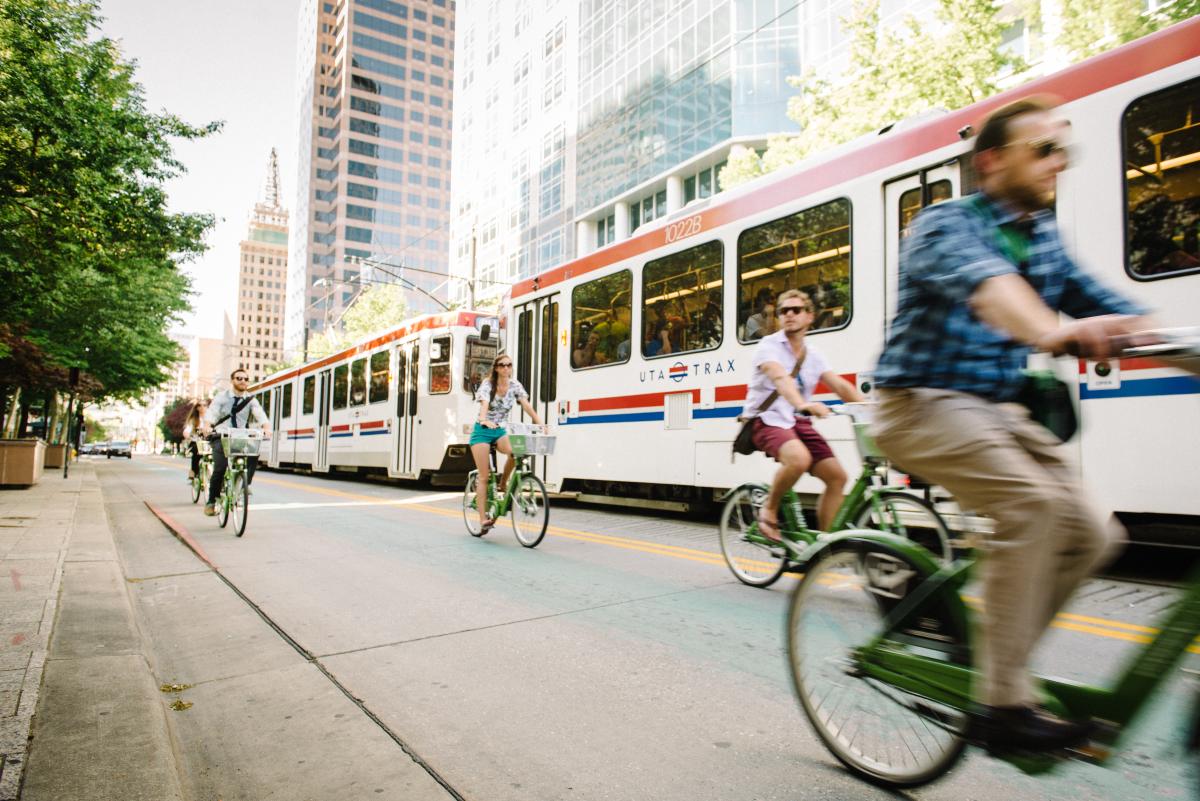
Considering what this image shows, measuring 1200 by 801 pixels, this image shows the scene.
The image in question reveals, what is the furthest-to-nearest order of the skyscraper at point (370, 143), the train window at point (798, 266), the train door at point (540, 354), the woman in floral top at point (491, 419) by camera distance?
1. the skyscraper at point (370, 143)
2. the train door at point (540, 354)
3. the woman in floral top at point (491, 419)
4. the train window at point (798, 266)

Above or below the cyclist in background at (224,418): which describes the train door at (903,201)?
above

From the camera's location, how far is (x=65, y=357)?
22.7 meters

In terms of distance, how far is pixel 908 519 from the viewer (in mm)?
4145

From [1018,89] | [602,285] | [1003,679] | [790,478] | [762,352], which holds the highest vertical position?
[1018,89]

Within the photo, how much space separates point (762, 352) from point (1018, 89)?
345 cm

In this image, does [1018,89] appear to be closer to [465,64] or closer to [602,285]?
[602,285]

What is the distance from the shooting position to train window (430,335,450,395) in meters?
14.8

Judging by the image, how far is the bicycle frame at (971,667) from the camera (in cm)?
165

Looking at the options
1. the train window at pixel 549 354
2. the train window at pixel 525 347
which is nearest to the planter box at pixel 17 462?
the train window at pixel 525 347

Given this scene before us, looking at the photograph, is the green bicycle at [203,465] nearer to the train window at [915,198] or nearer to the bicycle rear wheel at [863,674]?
the train window at [915,198]

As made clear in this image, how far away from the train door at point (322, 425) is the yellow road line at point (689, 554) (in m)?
6.90

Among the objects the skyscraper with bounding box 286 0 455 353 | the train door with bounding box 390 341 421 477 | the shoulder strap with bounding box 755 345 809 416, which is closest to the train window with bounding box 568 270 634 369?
the shoulder strap with bounding box 755 345 809 416

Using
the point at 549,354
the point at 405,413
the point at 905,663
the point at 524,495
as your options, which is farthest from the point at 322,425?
the point at 905,663

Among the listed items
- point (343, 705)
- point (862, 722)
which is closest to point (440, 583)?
point (343, 705)
